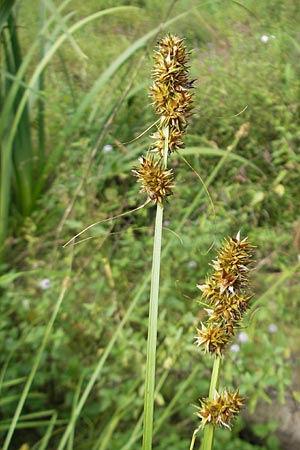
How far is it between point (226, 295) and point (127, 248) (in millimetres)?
1146

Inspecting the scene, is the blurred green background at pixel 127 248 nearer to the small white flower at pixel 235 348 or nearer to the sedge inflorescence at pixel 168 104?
the small white flower at pixel 235 348

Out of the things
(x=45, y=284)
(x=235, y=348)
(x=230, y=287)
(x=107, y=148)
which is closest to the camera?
(x=230, y=287)

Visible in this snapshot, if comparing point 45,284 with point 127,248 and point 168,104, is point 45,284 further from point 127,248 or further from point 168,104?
point 168,104

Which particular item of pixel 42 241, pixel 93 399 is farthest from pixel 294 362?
pixel 42 241

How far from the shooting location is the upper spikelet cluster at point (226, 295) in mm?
302

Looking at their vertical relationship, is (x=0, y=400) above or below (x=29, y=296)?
below

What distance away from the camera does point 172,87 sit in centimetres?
30

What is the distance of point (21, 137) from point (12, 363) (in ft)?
2.28

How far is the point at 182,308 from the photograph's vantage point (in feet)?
4.34

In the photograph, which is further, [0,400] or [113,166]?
[113,166]

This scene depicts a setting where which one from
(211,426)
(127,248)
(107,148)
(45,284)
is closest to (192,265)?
(127,248)

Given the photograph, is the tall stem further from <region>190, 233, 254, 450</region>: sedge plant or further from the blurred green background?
the blurred green background

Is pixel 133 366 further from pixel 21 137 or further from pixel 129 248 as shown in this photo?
pixel 21 137

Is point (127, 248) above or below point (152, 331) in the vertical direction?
above
